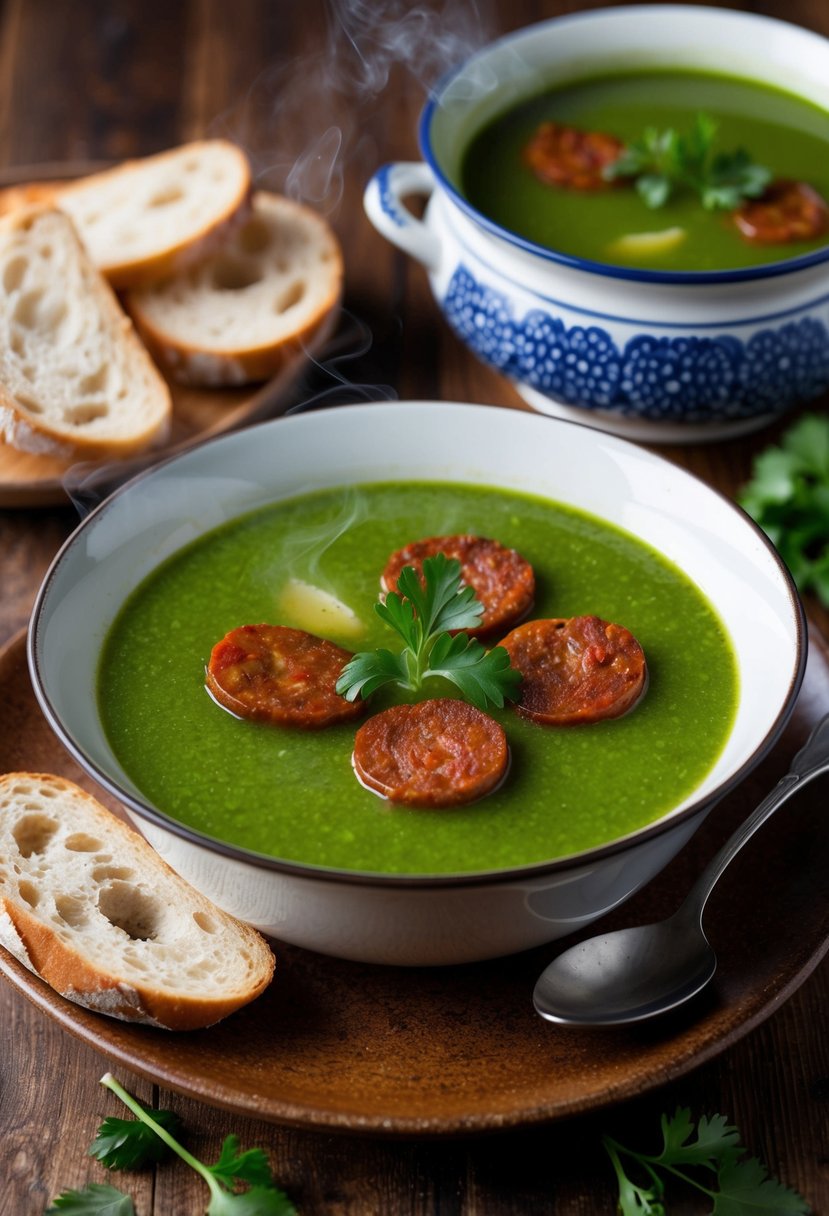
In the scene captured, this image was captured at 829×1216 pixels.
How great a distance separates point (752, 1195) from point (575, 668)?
101 centimetres

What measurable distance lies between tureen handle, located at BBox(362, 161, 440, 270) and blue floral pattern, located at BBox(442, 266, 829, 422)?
19 centimetres

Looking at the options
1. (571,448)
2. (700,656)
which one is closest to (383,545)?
(571,448)

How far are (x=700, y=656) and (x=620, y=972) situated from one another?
2.43 feet

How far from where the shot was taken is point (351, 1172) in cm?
247

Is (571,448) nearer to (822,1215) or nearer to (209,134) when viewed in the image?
(822,1215)

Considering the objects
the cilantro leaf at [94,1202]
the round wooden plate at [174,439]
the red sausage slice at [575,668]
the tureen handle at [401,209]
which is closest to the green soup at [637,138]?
the tureen handle at [401,209]

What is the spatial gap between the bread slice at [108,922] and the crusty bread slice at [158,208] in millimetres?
2143

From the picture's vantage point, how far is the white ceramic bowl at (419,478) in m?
2.39

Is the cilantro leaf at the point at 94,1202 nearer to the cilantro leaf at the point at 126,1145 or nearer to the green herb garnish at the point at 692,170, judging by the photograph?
the cilantro leaf at the point at 126,1145

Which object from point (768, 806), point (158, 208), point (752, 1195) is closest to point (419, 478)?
point (768, 806)

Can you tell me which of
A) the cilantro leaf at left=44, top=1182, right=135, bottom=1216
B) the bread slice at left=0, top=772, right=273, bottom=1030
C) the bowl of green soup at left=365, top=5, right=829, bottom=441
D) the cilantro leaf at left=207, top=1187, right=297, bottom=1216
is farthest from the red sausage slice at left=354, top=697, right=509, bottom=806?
the bowl of green soup at left=365, top=5, right=829, bottom=441

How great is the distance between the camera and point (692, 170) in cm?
436

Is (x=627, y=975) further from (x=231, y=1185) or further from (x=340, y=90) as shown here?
(x=340, y=90)

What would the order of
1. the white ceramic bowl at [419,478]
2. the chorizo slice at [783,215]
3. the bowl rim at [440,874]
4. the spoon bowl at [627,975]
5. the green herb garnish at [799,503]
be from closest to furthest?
the bowl rim at [440,874]
the white ceramic bowl at [419,478]
the spoon bowl at [627,975]
the green herb garnish at [799,503]
the chorizo slice at [783,215]
